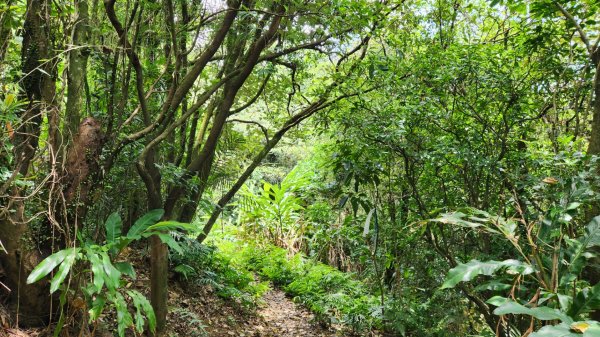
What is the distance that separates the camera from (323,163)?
4.86 metres

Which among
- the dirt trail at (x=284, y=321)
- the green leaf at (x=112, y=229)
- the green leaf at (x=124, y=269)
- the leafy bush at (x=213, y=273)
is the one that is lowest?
the dirt trail at (x=284, y=321)

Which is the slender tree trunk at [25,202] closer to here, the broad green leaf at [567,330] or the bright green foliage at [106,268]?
the bright green foliage at [106,268]

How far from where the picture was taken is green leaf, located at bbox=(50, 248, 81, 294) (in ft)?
7.46

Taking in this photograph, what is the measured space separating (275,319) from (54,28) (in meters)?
4.88

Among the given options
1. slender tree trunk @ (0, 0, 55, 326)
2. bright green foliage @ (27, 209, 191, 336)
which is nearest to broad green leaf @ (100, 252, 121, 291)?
bright green foliage @ (27, 209, 191, 336)

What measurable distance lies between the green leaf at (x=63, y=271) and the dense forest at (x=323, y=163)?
11 mm

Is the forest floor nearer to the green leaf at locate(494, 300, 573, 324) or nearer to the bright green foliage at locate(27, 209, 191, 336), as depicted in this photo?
the bright green foliage at locate(27, 209, 191, 336)

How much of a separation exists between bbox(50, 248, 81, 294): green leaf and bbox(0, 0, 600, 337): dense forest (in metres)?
0.01

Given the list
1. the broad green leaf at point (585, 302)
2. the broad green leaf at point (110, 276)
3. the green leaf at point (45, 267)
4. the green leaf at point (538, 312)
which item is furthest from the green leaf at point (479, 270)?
the green leaf at point (45, 267)

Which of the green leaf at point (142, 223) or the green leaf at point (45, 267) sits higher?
the green leaf at point (142, 223)

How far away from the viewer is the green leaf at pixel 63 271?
2.27 m

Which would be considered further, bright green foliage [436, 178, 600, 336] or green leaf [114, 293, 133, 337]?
green leaf [114, 293, 133, 337]

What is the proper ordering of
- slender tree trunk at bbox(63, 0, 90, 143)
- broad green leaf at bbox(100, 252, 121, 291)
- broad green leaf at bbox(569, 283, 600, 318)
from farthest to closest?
1. slender tree trunk at bbox(63, 0, 90, 143)
2. broad green leaf at bbox(100, 252, 121, 291)
3. broad green leaf at bbox(569, 283, 600, 318)

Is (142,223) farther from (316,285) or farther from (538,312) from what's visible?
(316,285)
